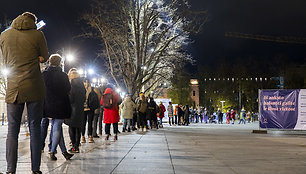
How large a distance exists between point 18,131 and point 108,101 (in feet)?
24.6

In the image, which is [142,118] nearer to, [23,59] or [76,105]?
[76,105]

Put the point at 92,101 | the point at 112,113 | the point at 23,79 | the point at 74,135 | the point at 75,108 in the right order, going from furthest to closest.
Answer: the point at 112,113 → the point at 92,101 → the point at 74,135 → the point at 75,108 → the point at 23,79

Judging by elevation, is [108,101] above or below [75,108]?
above

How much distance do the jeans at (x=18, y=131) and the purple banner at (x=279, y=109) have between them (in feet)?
51.4

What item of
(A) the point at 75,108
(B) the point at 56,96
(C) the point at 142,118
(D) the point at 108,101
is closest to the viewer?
(B) the point at 56,96

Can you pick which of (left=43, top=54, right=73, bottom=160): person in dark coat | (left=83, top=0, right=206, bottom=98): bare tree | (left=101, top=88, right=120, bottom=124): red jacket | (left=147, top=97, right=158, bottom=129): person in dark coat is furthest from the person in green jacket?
(left=83, top=0, right=206, bottom=98): bare tree

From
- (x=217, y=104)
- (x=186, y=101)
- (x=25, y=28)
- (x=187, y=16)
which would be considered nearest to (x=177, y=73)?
(x=187, y=16)

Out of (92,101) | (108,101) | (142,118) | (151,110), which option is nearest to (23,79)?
(92,101)

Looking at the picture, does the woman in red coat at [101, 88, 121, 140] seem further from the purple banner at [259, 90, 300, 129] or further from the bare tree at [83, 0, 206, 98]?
the bare tree at [83, 0, 206, 98]

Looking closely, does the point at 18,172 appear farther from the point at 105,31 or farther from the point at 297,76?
the point at 297,76

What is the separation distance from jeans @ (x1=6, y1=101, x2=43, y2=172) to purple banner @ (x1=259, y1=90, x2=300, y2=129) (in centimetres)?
1566

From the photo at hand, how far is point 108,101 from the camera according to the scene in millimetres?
12484

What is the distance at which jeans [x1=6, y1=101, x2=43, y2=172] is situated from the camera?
16.1 ft

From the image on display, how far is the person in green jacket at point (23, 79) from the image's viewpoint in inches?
193
